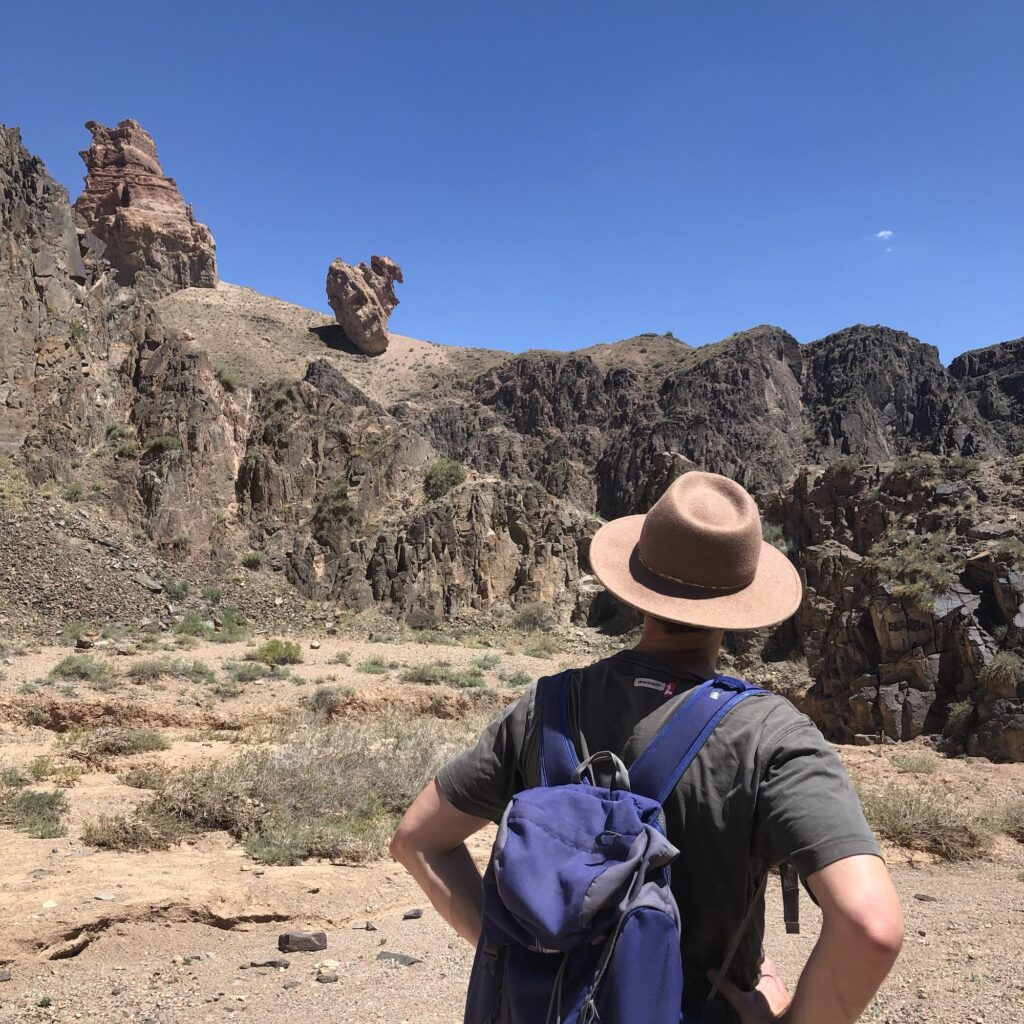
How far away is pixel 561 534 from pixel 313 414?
33.8ft

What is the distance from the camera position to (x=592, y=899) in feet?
4.02

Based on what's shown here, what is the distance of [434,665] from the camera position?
1841 cm

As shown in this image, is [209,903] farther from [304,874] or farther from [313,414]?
[313,414]

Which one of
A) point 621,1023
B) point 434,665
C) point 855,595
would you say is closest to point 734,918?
point 621,1023

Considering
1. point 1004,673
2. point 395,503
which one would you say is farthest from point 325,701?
point 395,503

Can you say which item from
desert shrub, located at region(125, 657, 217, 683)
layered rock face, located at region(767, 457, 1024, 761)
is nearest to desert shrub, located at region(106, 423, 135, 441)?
desert shrub, located at region(125, 657, 217, 683)

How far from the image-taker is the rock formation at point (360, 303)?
6544 cm

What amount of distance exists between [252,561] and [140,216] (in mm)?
51917

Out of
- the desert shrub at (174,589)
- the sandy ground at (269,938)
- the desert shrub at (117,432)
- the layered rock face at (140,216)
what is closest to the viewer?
the sandy ground at (269,938)

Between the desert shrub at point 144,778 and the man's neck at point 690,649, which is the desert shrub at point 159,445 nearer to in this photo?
the desert shrub at point 144,778

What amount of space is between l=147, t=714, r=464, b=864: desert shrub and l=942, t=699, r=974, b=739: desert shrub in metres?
7.13

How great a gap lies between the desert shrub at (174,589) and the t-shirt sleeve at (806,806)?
22790 mm

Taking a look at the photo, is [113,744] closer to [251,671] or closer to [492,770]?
[251,671]

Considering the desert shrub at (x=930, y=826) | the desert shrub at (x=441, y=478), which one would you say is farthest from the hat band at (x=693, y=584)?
the desert shrub at (x=441, y=478)
